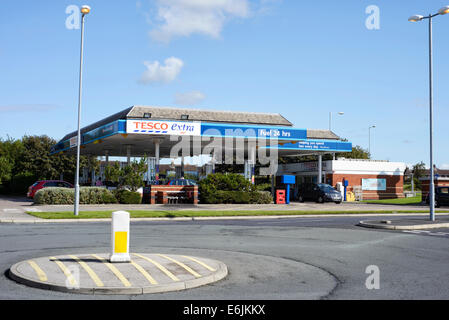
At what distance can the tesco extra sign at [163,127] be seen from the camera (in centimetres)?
3014

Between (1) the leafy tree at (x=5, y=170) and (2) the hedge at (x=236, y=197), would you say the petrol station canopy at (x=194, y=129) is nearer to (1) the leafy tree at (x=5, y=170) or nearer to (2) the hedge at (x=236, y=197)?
(2) the hedge at (x=236, y=197)

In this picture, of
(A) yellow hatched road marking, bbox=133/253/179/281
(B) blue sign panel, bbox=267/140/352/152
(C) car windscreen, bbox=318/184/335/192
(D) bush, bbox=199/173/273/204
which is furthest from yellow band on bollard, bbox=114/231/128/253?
(C) car windscreen, bbox=318/184/335/192

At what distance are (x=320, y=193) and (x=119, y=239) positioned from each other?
32010 millimetres

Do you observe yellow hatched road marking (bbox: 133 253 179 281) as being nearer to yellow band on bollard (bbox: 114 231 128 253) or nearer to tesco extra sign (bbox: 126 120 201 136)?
yellow band on bollard (bbox: 114 231 128 253)

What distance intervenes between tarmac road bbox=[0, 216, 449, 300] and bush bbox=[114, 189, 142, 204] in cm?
1139

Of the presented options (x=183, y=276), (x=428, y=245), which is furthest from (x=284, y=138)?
(x=183, y=276)

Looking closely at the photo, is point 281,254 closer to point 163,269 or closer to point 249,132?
point 163,269

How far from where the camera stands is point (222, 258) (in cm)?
1053

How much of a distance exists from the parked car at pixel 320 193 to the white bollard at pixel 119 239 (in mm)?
31561

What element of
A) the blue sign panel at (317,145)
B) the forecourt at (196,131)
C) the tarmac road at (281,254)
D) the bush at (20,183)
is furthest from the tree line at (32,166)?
the tarmac road at (281,254)

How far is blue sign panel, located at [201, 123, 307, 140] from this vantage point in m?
32.3

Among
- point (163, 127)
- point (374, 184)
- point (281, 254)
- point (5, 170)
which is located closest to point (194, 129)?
point (163, 127)
